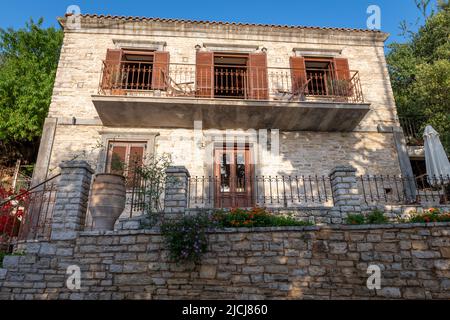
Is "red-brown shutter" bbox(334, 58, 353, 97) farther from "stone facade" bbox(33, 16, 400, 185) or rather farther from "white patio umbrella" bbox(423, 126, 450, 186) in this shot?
"white patio umbrella" bbox(423, 126, 450, 186)

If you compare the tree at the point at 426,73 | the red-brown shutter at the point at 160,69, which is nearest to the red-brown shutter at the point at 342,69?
the tree at the point at 426,73

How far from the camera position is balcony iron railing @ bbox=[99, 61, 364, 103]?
856cm

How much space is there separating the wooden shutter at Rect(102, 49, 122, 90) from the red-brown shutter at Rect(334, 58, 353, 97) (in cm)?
653

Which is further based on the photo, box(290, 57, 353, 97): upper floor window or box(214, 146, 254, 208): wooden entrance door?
box(290, 57, 353, 97): upper floor window

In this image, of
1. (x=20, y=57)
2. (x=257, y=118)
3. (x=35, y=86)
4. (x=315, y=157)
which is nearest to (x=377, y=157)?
(x=315, y=157)

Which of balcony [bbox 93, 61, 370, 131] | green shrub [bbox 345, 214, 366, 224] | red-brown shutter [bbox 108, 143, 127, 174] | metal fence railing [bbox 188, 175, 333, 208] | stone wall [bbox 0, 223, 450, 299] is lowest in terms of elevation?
stone wall [bbox 0, 223, 450, 299]

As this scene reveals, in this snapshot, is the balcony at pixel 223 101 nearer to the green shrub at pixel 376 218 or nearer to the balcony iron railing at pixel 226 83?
the balcony iron railing at pixel 226 83

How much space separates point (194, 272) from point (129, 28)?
8.34 meters

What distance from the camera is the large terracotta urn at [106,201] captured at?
15.7ft

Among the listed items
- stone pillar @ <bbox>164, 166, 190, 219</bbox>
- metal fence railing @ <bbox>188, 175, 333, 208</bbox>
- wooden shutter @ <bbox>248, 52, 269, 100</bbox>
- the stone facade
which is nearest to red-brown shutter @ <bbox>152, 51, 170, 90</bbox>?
the stone facade

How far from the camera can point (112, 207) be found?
15.8ft

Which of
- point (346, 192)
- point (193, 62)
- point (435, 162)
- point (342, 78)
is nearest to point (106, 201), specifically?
point (346, 192)
